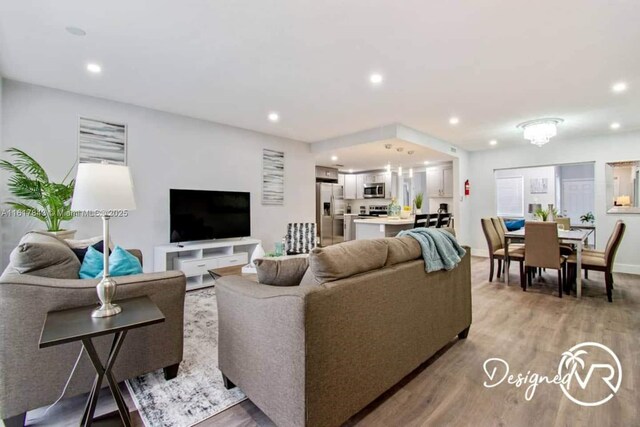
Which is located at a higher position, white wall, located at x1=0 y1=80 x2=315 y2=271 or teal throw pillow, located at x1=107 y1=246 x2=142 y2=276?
white wall, located at x1=0 y1=80 x2=315 y2=271

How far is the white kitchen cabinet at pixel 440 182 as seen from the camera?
734 cm

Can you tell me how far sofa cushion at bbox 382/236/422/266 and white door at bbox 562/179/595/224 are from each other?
847cm

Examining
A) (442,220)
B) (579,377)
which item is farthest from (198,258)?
(579,377)

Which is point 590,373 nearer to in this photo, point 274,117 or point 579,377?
point 579,377

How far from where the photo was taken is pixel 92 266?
6.17 feet

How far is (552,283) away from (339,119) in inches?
162

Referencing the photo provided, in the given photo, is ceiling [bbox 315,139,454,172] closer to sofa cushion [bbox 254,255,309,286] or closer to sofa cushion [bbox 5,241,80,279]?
sofa cushion [bbox 254,255,309,286]

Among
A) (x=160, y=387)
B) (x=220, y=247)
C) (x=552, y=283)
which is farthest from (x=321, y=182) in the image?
(x=160, y=387)

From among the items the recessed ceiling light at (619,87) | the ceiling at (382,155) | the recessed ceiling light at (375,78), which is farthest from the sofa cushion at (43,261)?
the recessed ceiling light at (619,87)

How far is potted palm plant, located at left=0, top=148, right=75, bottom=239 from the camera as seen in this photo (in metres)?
2.96

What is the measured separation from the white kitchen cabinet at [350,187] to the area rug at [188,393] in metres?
7.23

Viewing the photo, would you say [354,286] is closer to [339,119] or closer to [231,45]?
[231,45]

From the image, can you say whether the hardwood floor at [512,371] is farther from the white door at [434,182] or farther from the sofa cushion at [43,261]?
the white door at [434,182]

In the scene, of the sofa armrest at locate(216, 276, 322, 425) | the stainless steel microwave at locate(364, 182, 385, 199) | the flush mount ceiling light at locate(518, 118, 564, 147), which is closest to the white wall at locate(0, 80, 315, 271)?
the sofa armrest at locate(216, 276, 322, 425)
